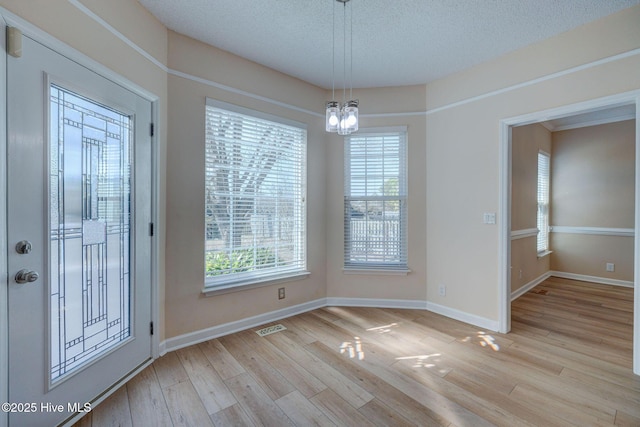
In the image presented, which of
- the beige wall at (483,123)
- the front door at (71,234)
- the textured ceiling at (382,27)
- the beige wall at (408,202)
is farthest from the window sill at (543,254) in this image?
the front door at (71,234)

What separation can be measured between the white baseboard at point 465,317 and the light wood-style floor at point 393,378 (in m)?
0.12

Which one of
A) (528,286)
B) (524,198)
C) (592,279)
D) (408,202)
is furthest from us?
(592,279)

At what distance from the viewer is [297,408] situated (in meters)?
1.74

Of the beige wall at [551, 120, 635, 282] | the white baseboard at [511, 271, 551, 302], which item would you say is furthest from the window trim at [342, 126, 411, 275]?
the beige wall at [551, 120, 635, 282]

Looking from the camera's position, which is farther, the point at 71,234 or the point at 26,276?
the point at 71,234

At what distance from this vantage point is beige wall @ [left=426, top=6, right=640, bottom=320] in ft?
7.28

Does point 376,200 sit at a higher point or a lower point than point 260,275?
higher

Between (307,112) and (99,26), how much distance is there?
203 cm

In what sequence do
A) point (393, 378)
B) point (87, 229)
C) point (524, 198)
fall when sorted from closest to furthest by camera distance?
point (87, 229)
point (393, 378)
point (524, 198)

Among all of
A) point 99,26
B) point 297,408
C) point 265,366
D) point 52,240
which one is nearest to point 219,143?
point 99,26

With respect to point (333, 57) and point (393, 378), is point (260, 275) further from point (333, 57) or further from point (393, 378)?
point (333, 57)

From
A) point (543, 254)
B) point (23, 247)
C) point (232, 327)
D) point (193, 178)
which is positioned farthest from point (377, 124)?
point (543, 254)

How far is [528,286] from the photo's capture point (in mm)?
4332

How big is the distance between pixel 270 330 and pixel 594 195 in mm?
5795
